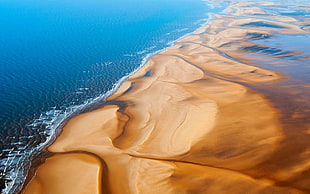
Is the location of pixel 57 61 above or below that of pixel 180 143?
above

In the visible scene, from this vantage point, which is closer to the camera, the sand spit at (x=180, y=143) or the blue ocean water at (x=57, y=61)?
the sand spit at (x=180, y=143)

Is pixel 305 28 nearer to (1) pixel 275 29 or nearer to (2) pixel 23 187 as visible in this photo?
(1) pixel 275 29

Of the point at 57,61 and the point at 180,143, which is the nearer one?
the point at 180,143

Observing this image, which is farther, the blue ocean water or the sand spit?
the blue ocean water

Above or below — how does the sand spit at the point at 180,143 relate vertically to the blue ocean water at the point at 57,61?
below

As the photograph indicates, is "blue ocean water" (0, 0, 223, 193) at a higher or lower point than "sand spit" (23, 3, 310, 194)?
higher
